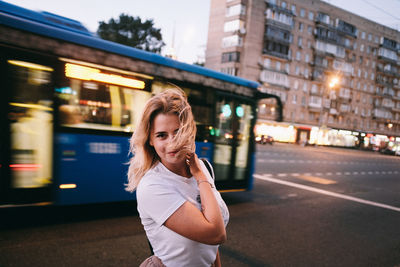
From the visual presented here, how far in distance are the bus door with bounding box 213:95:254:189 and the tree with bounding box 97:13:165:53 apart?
128ft

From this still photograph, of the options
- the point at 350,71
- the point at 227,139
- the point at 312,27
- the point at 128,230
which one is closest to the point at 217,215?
the point at 128,230

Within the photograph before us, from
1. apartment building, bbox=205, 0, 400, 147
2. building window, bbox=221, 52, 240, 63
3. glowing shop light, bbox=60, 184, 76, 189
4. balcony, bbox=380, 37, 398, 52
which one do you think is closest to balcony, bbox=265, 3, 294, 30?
apartment building, bbox=205, 0, 400, 147

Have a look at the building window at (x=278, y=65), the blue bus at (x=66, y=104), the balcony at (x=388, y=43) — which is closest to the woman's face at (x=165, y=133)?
the blue bus at (x=66, y=104)

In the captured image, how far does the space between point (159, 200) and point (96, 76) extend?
4507 mm

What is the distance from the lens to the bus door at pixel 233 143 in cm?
732

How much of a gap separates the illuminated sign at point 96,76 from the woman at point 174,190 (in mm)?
4076

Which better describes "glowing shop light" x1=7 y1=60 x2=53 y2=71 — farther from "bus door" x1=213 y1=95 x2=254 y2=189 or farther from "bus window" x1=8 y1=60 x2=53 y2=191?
"bus door" x1=213 y1=95 x2=254 y2=189

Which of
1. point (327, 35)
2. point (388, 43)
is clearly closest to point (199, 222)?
point (327, 35)

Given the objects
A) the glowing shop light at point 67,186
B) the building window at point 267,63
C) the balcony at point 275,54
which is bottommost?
the glowing shop light at point 67,186

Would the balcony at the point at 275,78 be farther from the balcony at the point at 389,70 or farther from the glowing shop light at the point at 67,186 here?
the glowing shop light at the point at 67,186

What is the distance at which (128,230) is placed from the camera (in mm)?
5285

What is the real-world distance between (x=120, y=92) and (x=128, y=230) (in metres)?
2.62

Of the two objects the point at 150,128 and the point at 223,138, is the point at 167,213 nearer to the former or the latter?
the point at 150,128

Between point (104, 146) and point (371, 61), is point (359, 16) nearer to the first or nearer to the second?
point (371, 61)
